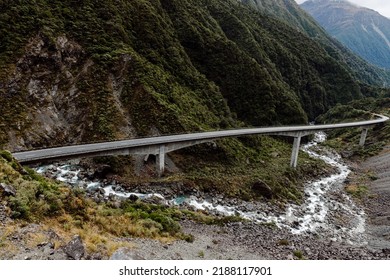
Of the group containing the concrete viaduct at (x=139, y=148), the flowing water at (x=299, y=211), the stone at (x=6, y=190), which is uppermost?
Result: the stone at (x=6, y=190)

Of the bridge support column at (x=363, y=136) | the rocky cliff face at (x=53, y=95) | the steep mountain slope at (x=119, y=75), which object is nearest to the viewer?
the rocky cliff face at (x=53, y=95)

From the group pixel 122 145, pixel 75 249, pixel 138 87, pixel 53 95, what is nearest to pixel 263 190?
pixel 122 145

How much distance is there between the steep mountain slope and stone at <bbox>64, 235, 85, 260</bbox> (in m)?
30.4

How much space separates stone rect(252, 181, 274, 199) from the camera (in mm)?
45062

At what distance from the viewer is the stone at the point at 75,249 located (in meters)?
14.8

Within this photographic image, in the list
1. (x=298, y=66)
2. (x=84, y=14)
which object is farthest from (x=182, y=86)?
(x=298, y=66)

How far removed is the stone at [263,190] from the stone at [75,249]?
3311 cm

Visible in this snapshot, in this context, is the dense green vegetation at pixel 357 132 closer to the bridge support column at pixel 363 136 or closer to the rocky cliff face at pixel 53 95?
the bridge support column at pixel 363 136

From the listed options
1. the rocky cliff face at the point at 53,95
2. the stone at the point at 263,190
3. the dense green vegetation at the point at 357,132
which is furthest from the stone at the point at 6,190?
the dense green vegetation at the point at 357,132

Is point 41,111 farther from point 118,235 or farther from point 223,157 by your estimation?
point 118,235

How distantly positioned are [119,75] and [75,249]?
44.6 metres

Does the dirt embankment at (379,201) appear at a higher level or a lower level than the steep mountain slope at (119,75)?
lower

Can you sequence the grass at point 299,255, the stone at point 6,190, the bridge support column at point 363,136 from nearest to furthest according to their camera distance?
the stone at point 6,190
the grass at point 299,255
the bridge support column at point 363,136

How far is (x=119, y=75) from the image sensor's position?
5588 centimetres
